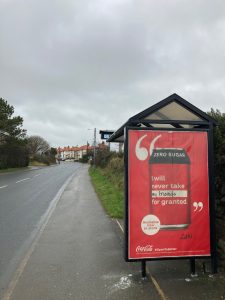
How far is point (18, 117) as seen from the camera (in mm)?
51406

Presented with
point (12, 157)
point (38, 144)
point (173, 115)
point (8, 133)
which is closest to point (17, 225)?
point (173, 115)

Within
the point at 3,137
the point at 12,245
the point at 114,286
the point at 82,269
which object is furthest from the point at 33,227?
the point at 3,137

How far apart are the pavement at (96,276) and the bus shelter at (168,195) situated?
0.32 m

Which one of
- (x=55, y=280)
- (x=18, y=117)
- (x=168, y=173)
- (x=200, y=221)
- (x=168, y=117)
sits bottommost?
(x=55, y=280)

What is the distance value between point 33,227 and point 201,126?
17.7ft

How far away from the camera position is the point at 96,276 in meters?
5.71

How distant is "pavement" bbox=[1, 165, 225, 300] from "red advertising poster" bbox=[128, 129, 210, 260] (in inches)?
15.1

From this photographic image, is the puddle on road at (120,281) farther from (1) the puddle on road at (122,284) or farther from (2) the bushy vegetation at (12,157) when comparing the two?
(2) the bushy vegetation at (12,157)

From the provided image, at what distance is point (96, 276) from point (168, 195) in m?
1.58

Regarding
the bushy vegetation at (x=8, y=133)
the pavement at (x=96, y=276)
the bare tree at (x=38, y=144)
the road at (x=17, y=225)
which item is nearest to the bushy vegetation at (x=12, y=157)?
the bushy vegetation at (x=8, y=133)

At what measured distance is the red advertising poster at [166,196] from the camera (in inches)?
223

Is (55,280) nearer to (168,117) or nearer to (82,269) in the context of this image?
(82,269)

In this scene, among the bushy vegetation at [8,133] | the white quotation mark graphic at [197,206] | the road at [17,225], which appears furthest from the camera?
the bushy vegetation at [8,133]

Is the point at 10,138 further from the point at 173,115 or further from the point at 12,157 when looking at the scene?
the point at 173,115
